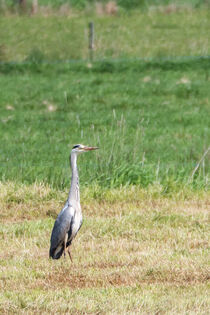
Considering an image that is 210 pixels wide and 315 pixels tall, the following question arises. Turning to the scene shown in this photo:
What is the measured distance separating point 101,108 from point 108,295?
12.4 m

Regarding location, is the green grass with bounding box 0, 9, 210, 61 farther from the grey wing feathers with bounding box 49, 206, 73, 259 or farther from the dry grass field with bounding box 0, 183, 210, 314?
the grey wing feathers with bounding box 49, 206, 73, 259

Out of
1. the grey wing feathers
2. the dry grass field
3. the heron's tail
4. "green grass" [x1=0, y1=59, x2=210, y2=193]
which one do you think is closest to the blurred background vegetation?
"green grass" [x1=0, y1=59, x2=210, y2=193]

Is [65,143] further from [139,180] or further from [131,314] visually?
[131,314]

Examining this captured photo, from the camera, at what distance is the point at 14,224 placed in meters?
10.2

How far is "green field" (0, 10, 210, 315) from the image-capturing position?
298 inches

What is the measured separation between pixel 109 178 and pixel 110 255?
3.47m

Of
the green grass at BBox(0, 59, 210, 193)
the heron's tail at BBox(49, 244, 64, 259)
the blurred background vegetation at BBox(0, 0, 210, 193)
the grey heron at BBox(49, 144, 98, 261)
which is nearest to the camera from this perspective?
the grey heron at BBox(49, 144, 98, 261)

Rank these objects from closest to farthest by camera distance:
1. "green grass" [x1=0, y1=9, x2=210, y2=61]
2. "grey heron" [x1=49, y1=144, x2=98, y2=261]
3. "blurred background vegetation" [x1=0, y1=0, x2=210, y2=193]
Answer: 1. "grey heron" [x1=49, y1=144, x2=98, y2=261]
2. "blurred background vegetation" [x1=0, y1=0, x2=210, y2=193]
3. "green grass" [x1=0, y1=9, x2=210, y2=61]

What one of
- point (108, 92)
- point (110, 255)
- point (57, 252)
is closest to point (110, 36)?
point (108, 92)

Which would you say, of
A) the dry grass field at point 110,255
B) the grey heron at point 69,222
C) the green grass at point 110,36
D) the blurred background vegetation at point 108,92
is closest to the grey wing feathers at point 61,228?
the grey heron at point 69,222

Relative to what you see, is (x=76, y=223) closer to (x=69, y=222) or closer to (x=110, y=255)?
(x=69, y=222)

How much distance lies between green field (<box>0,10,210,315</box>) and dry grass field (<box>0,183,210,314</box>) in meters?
0.02

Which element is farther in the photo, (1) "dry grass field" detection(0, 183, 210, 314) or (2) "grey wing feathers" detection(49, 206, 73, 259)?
(2) "grey wing feathers" detection(49, 206, 73, 259)

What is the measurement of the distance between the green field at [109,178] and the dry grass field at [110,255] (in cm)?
2
